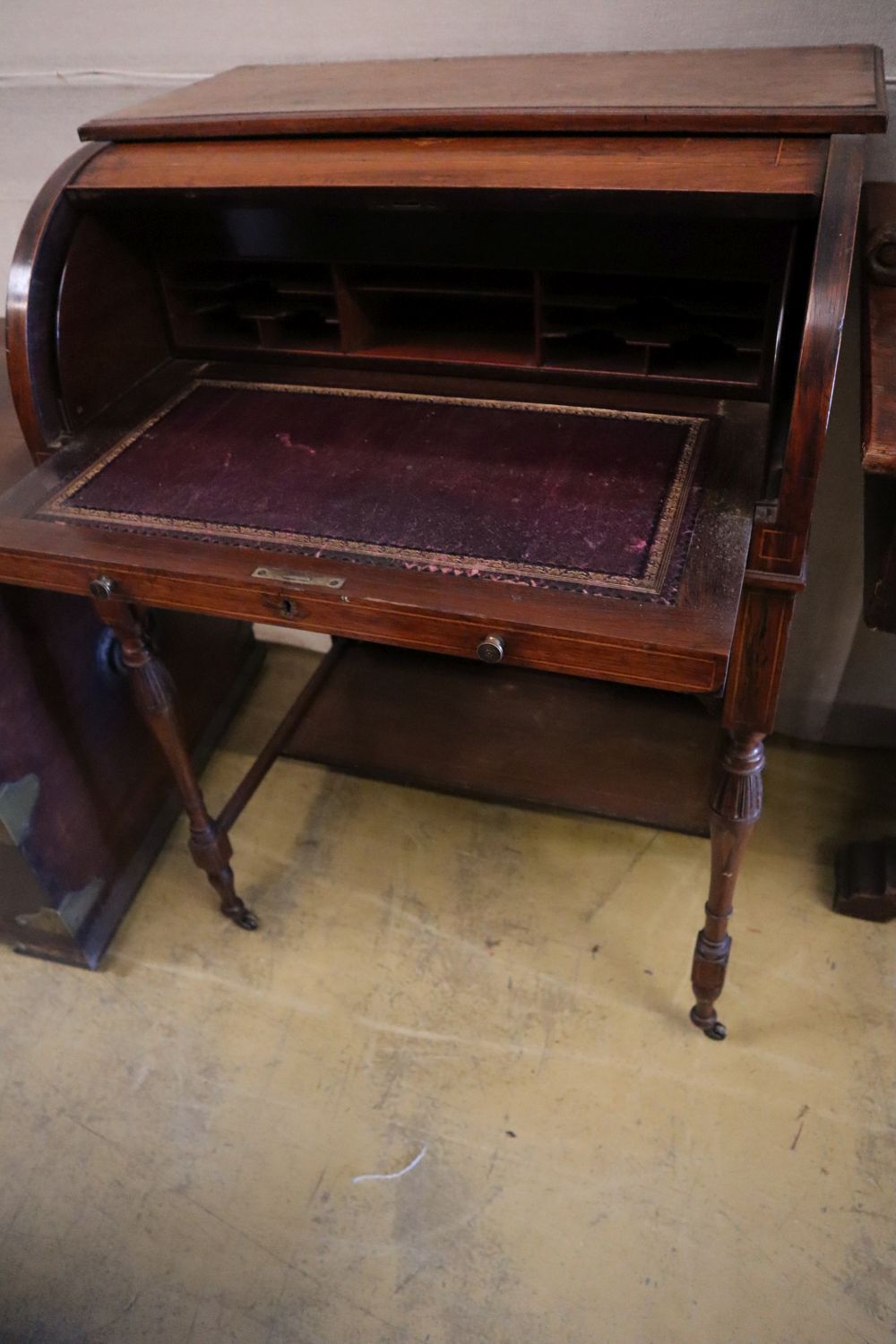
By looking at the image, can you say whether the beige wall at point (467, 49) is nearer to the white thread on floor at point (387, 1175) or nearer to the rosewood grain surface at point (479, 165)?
the rosewood grain surface at point (479, 165)

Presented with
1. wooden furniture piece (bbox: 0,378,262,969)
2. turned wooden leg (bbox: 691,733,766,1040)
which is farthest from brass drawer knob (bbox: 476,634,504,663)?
wooden furniture piece (bbox: 0,378,262,969)

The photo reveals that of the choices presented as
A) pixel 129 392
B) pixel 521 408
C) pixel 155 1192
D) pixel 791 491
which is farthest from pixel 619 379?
pixel 155 1192

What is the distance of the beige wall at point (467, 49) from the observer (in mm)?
1451

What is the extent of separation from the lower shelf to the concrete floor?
0.30ft

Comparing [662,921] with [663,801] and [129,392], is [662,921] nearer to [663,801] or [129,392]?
[663,801]

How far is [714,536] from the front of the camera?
3.72 ft

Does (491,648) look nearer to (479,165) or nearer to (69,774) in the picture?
(479,165)

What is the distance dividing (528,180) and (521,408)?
1.07 ft

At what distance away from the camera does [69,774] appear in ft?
5.77

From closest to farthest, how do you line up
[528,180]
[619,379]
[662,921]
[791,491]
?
[791,491] < [528,180] < [619,379] < [662,921]

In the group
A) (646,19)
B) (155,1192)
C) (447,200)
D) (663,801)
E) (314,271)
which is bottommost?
(155,1192)

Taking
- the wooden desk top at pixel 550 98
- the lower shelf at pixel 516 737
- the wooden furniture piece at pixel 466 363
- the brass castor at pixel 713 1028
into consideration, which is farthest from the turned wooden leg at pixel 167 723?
the brass castor at pixel 713 1028

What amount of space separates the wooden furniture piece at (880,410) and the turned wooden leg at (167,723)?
3.02ft

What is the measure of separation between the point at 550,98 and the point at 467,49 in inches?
16.6
